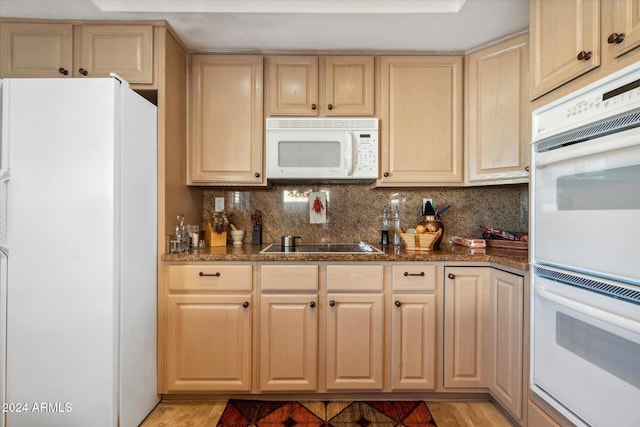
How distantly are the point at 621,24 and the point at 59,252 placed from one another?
7.96 feet

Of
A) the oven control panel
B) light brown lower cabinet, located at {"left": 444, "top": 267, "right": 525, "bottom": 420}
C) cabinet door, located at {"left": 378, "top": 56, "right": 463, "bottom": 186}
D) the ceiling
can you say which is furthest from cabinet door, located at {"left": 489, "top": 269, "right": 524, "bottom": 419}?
the ceiling

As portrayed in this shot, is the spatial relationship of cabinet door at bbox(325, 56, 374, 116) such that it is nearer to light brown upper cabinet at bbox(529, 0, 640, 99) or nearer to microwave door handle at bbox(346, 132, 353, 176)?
microwave door handle at bbox(346, 132, 353, 176)

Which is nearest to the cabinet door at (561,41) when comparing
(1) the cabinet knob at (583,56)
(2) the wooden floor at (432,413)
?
(1) the cabinet knob at (583,56)

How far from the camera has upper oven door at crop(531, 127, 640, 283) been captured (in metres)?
1.00

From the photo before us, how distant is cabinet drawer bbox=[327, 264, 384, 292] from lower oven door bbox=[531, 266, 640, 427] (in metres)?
0.78

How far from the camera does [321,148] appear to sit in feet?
Answer: 7.13

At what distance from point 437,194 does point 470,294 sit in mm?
920

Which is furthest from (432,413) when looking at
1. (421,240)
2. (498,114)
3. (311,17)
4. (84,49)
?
(84,49)

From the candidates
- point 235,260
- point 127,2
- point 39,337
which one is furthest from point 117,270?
point 127,2

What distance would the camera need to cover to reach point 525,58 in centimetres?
193

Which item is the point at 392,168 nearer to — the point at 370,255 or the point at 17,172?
the point at 370,255

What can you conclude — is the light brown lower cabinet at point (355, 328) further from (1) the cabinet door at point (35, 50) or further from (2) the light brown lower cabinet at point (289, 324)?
(1) the cabinet door at point (35, 50)

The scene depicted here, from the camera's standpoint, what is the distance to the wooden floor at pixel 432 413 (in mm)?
1759

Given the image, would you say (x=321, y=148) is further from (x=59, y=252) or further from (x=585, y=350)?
(x=585, y=350)
